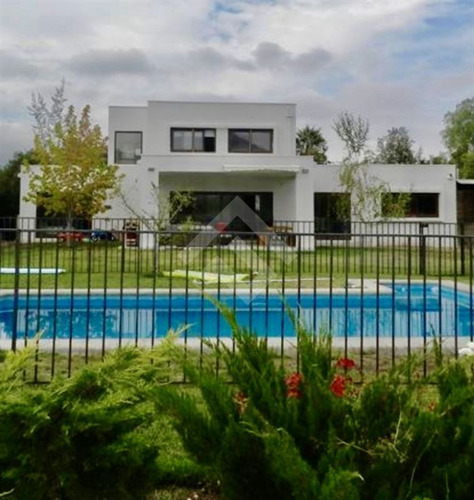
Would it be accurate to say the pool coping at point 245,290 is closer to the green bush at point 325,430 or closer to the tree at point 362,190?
the green bush at point 325,430

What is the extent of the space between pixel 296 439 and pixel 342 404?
0.76 feet

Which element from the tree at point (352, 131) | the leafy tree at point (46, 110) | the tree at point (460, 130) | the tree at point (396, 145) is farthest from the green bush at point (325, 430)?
the tree at point (460, 130)

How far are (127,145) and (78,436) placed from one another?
93.4 feet

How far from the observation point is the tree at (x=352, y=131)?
89.7ft

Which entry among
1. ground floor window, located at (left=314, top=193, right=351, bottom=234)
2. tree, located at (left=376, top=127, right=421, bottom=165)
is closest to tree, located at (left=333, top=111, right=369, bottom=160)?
ground floor window, located at (left=314, top=193, right=351, bottom=234)

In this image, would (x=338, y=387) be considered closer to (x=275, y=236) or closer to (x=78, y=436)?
(x=78, y=436)

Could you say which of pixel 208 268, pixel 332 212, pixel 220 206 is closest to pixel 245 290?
pixel 208 268

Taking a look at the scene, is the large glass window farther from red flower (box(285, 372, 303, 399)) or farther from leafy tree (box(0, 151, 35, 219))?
red flower (box(285, 372, 303, 399))

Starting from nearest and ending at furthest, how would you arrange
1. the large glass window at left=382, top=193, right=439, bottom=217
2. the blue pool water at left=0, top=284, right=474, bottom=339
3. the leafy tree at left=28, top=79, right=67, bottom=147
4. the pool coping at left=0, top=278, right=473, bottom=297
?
the blue pool water at left=0, top=284, right=474, bottom=339, the pool coping at left=0, top=278, right=473, bottom=297, the large glass window at left=382, top=193, right=439, bottom=217, the leafy tree at left=28, top=79, right=67, bottom=147

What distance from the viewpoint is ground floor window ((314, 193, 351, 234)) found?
80.1 ft

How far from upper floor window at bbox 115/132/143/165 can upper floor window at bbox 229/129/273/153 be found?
230 inches

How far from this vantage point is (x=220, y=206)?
25859mm

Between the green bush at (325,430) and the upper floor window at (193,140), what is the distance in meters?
24.8

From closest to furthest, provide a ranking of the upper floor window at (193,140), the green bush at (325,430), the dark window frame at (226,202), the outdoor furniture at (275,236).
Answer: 1. the green bush at (325,430)
2. the outdoor furniture at (275,236)
3. the dark window frame at (226,202)
4. the upper floor window at (193,140)
